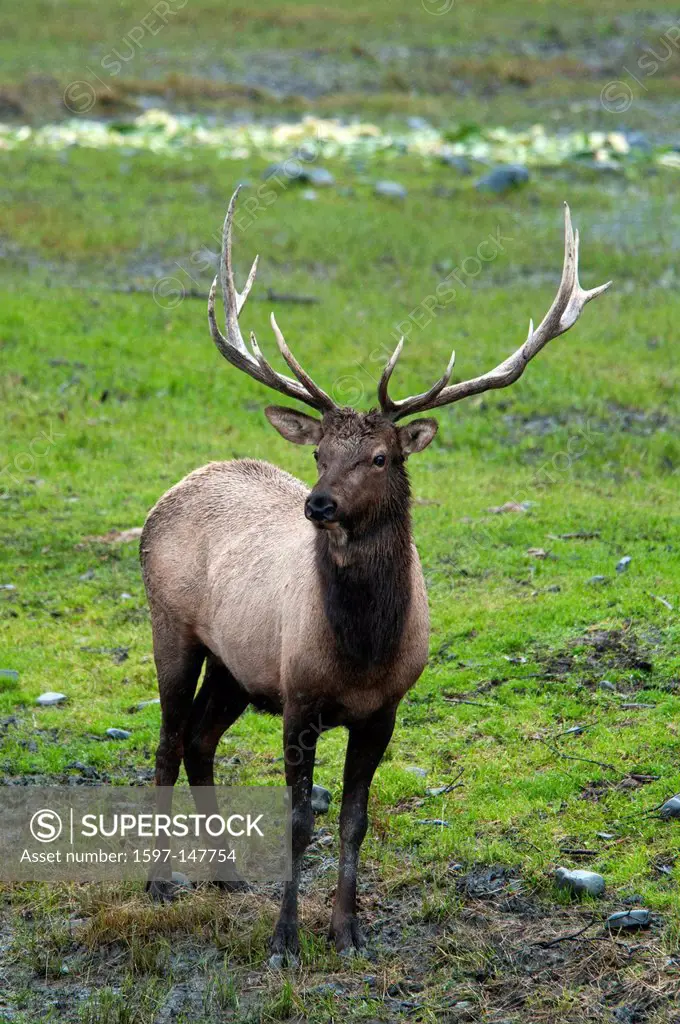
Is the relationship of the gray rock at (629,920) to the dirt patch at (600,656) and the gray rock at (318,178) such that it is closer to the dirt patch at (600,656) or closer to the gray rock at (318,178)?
the dirt patch at (600,656)

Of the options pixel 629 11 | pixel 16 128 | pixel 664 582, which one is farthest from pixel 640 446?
pixel 629 11

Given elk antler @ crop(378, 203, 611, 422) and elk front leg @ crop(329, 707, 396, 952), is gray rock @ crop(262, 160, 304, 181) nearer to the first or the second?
elk antler @ crop(378, 203, 611, 422)

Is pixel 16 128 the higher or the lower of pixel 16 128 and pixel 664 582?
the higher

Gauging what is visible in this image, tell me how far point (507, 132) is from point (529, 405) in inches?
718

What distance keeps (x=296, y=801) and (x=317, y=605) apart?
959 millimetres

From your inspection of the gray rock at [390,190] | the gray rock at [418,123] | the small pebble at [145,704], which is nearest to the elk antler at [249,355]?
the small pebble at [145,704]

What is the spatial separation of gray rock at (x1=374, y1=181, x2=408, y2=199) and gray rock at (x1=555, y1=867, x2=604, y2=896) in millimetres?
17707

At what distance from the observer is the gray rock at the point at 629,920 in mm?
6598

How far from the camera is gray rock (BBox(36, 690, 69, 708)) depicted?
955 centimetres

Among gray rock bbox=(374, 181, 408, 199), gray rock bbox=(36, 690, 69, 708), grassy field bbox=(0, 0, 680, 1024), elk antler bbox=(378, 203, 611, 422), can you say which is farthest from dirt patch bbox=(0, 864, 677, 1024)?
gray rock bbox=(374, 181, 408, 199)

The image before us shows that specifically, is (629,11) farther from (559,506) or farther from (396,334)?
(559,506)

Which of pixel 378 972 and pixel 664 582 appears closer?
pixel 378 972

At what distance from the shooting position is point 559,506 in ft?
41.4

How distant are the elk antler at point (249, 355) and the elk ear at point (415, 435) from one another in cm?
37
